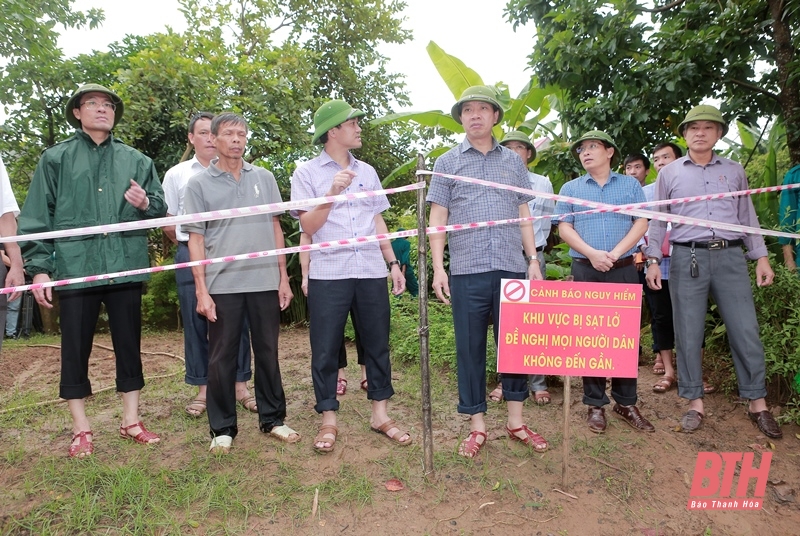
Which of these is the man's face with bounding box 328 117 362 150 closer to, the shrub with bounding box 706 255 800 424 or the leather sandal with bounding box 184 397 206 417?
the leather sandal with bounding box 184 397 206 417

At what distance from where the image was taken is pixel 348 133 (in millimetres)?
3111

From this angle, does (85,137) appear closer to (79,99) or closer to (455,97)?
(79,99)

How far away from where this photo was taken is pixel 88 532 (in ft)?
7.66

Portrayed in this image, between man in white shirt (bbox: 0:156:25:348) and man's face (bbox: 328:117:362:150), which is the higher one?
man's face (bbox: 328:117:362:150)

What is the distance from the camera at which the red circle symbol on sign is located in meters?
2.71

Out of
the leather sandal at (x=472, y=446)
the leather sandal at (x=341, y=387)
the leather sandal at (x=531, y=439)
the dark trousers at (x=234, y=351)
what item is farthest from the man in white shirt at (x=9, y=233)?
the leather sandal at (x=531, y=439)

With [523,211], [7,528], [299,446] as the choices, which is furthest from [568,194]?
[7,528]

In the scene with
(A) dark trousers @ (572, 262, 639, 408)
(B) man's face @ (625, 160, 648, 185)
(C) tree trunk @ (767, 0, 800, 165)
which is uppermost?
(C) tree trunk @ (767, 0, 800, 165)

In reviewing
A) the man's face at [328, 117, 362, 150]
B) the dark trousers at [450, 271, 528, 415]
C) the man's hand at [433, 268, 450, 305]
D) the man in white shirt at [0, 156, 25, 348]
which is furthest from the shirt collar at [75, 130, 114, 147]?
the dark trousers at [450, 271, 528, 415]

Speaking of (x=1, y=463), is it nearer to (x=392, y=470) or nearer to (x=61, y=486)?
(x=61, y=486)

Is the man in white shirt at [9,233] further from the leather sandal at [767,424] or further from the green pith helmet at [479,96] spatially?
the leather sandal at [767,424]

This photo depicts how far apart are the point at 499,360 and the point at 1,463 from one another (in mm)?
2850

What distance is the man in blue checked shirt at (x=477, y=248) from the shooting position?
3.03 m

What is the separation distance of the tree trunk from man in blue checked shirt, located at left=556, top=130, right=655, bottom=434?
162 cm
